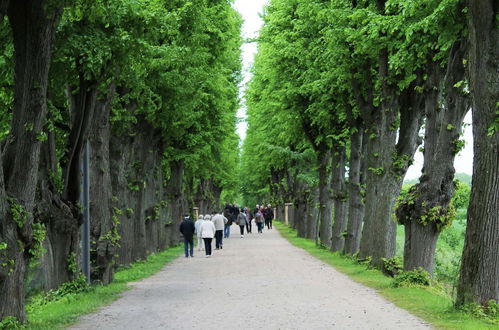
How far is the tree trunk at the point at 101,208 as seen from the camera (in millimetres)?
19125

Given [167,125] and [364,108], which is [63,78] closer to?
[364,108]

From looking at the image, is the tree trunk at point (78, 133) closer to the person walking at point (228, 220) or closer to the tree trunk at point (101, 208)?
the tree trunk at point (101, 208)

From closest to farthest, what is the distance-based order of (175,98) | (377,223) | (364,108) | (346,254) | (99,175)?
(99,175), (377,223), (364,108), (175,98), (346,254)

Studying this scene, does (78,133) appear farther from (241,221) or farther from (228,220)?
(241,221)

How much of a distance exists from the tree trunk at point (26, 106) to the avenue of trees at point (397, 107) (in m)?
6.45

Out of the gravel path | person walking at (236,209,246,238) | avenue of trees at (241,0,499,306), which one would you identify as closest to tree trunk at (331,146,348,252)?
avenue of trees at (241,0,499,306)

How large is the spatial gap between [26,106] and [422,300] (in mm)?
7560

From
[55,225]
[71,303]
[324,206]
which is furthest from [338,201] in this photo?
[71,303]

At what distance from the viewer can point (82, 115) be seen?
16.2m

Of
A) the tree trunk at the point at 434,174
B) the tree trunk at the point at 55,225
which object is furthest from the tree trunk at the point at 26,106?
the tree trunk at the point at 434,174

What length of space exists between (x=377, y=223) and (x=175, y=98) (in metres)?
7.99

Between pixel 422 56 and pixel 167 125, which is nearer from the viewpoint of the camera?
pixel 422 56

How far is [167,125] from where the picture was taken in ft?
93.1

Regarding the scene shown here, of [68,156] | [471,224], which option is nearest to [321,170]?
[68,156]
